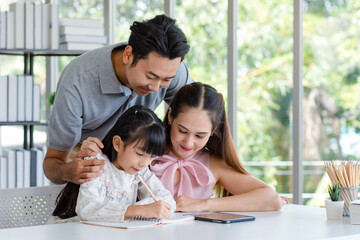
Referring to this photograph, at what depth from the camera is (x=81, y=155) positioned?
180 cm

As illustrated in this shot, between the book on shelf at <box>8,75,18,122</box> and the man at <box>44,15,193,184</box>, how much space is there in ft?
6.19

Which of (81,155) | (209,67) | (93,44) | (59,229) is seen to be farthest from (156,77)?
(209,67)

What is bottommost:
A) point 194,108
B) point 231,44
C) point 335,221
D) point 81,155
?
point 335,221

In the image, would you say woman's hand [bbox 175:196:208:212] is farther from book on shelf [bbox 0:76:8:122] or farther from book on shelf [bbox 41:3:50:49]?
book on shelf [bbox 41:3:50:49]

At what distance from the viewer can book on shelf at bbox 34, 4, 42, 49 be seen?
4148 millimetres

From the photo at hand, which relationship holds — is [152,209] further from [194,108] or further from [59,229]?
[194,108]

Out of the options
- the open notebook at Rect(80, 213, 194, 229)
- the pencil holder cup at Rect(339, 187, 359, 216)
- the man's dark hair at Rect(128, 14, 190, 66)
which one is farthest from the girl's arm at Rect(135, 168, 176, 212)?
the pencil holder cup at Rect(339, 187, 359, 216)

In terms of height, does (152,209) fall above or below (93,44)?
below

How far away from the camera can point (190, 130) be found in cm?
194

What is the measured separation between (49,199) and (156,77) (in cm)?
57

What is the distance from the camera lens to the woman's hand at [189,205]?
1.87 meters

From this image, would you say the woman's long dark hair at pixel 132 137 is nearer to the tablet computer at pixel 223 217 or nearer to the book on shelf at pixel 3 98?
the tablet computer at pixel 223 217

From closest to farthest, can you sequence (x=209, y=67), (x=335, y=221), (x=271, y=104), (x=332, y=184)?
(x=335, y=221) → (x=332, y=184) → (x=209, y=67) → (x=271, y=104)

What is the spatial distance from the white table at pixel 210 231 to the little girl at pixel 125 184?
0.07m
